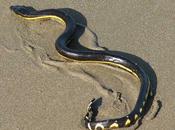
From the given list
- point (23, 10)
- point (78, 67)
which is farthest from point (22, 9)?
point (78, 67)

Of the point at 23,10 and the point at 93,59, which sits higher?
the point at 93,59

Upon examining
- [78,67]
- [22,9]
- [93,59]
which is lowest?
[22,9]

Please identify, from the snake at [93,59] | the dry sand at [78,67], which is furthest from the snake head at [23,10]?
the dry sand at [78,67]

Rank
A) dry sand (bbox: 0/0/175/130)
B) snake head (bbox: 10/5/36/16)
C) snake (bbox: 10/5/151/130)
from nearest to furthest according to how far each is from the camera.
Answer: snake (bbox: 10/5/151/130) → dry sand (bbox: 0/0/175/130) → snake head (bbox: 10/5/36/16)

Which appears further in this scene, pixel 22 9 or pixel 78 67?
pixel 22 9

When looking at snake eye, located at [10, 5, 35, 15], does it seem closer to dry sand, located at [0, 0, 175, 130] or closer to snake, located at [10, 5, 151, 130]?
snake, located at [10, 5, 151, 130]

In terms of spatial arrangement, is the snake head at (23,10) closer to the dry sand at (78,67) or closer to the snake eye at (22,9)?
the snake eye at (22,9)

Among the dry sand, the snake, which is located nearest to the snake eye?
the snake

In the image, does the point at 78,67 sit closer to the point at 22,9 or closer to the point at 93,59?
the point at 93,59
